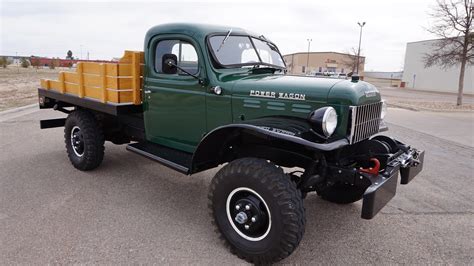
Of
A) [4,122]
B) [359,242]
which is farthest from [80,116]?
[4,122]

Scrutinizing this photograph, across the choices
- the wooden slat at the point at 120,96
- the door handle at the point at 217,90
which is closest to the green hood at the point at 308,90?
the door handle at the point at 217,90

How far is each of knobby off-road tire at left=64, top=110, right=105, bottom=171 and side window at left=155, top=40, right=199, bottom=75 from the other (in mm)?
1475

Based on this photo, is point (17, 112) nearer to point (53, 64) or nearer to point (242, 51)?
point (242, 51)

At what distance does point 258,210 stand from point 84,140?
3.05 m

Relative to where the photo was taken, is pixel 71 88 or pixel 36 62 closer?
pixel 71 88

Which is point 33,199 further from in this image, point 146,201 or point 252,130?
point 252,130

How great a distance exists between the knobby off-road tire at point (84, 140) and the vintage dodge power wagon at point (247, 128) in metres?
0.02

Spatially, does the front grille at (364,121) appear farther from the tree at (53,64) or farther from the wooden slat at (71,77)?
the tree at (53,64)

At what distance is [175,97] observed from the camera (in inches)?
155

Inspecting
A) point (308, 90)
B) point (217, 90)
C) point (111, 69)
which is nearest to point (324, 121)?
point (308, 90)

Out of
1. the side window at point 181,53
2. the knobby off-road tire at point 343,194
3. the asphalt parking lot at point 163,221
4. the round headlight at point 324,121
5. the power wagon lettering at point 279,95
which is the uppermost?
the side window at point 181,53

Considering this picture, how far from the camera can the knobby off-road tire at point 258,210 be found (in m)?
2.69

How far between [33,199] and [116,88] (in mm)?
1582

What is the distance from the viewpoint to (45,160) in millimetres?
5520
